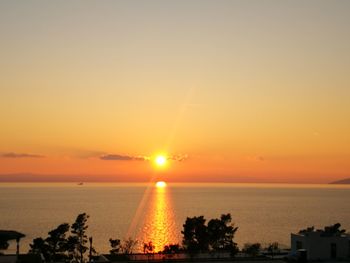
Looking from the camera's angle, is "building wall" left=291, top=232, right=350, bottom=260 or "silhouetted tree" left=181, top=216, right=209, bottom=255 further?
"silhouetted tree" left=181, top=216, right=209, bottom=255

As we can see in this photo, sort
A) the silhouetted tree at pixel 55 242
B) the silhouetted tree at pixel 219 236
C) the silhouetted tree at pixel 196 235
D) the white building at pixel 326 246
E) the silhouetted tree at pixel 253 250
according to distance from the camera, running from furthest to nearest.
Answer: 1. the silhouetted tree at pixel 219 236
2. the silhouetted tree at pixel 55 242
3. the silhouetted tree at pixel 196 235
4. the silhouetted tree at pixel 253 250
5. the white building at pixel 326 246

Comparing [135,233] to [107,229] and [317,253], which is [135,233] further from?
[317,253]

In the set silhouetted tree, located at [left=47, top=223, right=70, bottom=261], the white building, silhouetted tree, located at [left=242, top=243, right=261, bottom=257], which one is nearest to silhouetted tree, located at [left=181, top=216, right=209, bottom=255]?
silhouetted tree, located at [left=242, top=243, right=261, bottom=257]

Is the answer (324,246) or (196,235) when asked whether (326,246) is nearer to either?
(324,246)

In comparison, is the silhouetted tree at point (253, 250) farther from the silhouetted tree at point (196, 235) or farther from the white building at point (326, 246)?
the white building at point (326, 246)

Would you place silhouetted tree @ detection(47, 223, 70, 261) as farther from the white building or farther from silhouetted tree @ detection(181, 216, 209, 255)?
the white building

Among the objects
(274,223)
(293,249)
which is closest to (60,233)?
(293,249)

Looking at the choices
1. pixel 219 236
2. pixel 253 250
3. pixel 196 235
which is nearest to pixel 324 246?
pixel 253 250

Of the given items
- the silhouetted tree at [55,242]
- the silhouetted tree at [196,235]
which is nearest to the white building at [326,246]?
the silhouetted tree at [196,235]

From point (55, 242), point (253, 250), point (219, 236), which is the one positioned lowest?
point (253, 250)

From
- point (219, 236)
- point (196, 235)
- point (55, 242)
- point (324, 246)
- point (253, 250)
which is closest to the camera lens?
point (324, 246)

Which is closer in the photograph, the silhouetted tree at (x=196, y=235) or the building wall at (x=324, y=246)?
the building wall at (x=324, y=246)

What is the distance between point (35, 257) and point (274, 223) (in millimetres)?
117491

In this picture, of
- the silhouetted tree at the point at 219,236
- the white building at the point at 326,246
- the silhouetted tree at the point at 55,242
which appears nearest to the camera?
the white building at the point at 326,246
